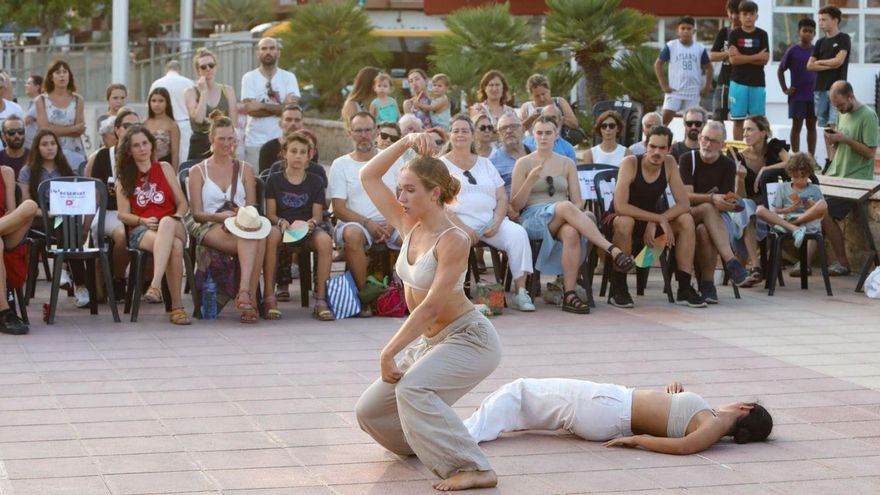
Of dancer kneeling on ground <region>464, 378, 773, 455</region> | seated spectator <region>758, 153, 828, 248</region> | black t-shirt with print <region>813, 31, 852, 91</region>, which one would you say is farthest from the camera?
black t-shirt with print <region>813, 31, 852, 91</region>

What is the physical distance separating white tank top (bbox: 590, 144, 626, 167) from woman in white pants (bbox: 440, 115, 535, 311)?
176 centimetres

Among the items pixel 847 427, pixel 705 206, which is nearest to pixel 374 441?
pixel 847 427

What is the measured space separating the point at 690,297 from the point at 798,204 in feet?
5.34

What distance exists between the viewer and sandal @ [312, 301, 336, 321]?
10.4 meters

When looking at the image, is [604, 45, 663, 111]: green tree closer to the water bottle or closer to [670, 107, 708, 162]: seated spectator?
[670, 107, 708, 162]: seated spectator

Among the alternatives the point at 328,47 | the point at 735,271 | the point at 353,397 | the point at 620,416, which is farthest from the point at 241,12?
the point at 620,416

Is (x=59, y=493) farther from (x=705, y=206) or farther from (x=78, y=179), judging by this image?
(x=705, y=206)

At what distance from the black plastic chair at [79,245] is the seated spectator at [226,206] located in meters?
0.64

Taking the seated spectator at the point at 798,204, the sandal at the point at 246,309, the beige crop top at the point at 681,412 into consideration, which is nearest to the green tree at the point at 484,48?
the seated spectator at the point at 798,204

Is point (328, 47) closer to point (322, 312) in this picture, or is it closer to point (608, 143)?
point (608, 143)

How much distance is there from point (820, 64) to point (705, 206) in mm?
4682

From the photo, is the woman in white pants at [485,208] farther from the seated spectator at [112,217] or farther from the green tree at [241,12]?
the green tree at [241,12]

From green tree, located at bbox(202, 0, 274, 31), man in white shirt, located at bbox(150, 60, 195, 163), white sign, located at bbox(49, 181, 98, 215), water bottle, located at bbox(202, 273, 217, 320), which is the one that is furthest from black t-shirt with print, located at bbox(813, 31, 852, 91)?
green tree, located at bbox(202, 0, 274, 31)

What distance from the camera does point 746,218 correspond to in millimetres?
12164
